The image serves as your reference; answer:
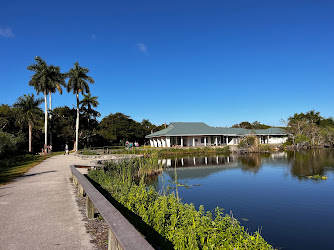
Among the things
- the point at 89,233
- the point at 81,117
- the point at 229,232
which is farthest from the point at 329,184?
the point at 81,117

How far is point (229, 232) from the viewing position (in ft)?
14.7

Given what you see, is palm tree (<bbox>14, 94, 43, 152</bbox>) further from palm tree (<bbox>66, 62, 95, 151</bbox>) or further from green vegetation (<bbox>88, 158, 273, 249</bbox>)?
green vegetation (<bbox>88, 158, 273, 249</bbox>)

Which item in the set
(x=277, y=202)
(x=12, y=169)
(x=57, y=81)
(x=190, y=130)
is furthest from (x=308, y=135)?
(x=12, y=169)

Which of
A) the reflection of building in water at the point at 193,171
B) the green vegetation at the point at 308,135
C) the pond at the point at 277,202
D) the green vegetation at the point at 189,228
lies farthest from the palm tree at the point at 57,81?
the green vegetation at the point at 308,135

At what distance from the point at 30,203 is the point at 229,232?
5658 millimetres

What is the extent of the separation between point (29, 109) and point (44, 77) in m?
8.22

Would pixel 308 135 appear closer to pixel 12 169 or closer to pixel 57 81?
pixel 57 81

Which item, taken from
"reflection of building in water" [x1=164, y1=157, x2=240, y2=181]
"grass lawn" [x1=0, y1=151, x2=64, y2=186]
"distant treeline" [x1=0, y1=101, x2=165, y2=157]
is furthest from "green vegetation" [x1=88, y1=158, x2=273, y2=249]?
"distant treeline" [x1=0, y1=101, x2=165, y2=157]

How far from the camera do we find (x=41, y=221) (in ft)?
16.8

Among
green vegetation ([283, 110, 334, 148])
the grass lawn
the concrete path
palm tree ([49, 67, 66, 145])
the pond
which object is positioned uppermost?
palm tree ([49, 67, 66, 145])

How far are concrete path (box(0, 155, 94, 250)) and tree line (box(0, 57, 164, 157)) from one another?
16.4 metres

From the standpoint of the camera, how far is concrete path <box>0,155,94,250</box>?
402 centimetres

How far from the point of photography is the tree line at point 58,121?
3734cm

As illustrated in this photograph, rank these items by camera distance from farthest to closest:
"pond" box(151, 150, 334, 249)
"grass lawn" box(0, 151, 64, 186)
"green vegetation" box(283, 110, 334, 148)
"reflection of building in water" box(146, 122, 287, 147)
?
"green vegetation" box(283, 110, 334, 148) → "reflection of building in water" box(146, 122, 287, 147) → "grass lawn" box(0, 151, 64, 186) → "pond" box(151, 150, 334, 249)
